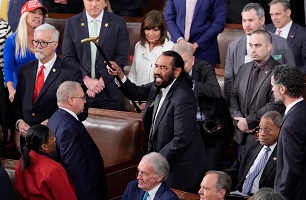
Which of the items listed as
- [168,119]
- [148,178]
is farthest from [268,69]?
[148,178]

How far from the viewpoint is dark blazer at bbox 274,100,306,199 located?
5.20 metres

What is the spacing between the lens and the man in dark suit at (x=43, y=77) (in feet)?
21.1

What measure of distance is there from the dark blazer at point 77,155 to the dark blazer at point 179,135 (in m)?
0.48

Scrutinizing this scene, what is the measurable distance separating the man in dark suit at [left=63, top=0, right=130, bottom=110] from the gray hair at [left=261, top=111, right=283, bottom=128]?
1.57 m

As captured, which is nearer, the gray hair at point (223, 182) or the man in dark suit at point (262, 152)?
the gray hair at point (223, 182)

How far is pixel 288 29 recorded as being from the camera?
7723 mm

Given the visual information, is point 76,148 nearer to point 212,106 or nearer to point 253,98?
point 212,106

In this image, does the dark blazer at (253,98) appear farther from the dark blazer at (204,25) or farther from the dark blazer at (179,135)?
the dark blazer at (204,25)

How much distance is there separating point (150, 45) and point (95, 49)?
0.47 m

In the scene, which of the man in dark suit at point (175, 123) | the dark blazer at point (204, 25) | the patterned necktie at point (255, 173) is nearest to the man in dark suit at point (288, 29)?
the dark blazer at point (204, 25)

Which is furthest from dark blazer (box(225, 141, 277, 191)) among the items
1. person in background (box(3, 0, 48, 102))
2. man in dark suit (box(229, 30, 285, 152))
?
person in background (box(3, 0, 48, 102))

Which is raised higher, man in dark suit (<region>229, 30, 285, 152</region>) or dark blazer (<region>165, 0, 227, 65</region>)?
dark blazer (<region>165, 0, 227, 65</region>)

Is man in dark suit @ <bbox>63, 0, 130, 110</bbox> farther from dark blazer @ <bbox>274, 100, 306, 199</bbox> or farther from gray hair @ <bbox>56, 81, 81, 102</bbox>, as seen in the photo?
dark blazer @ <bbox>274, 100, 306, 199</bbox>

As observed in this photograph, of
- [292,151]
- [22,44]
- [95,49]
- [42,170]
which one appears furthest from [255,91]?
[22,44]
